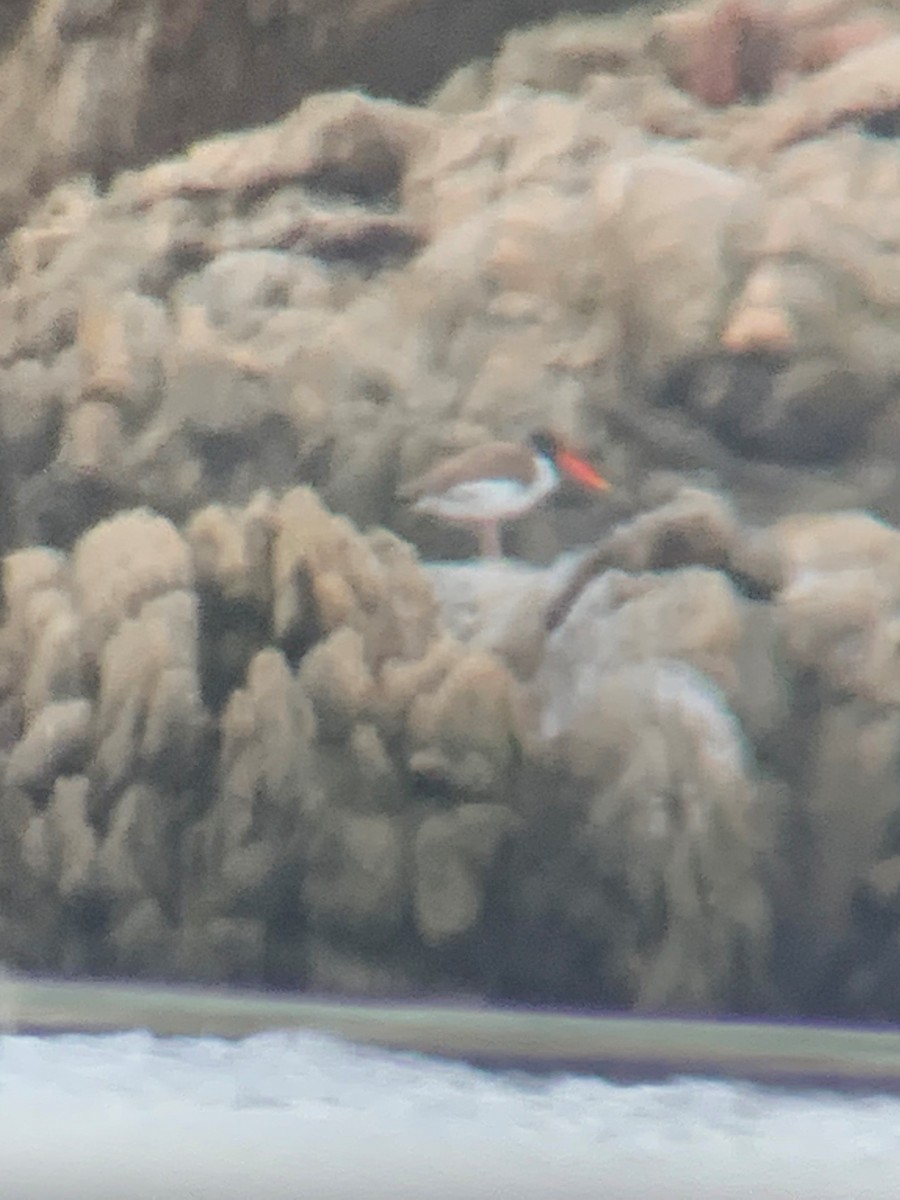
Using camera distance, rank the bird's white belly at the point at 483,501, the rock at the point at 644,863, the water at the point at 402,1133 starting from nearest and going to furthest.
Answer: the water at the point at 402,1133 < the rock at the point at 644,863 < the bird's white belly at the point at 483,501

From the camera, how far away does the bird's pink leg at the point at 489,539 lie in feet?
7.08

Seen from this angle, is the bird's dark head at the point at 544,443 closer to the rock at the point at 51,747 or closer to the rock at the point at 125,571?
the rock at the point at 125,571

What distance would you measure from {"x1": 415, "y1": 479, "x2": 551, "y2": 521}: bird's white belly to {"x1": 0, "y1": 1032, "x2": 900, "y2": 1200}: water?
2.73ft

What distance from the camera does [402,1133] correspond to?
1.85m

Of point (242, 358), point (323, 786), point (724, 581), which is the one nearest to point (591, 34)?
point (242, 358)

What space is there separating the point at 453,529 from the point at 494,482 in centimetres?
10

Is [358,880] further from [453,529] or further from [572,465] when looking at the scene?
[572,465]

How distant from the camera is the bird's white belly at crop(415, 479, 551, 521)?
2131 millimetres

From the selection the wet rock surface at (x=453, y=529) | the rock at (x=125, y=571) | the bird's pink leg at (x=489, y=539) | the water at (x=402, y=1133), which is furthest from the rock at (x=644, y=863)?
the rock at (x=125, y=571)

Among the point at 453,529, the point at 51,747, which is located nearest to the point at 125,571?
the point at 51,747

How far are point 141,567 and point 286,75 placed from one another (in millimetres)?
874

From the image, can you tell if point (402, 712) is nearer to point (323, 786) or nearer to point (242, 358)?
point (323, 786)

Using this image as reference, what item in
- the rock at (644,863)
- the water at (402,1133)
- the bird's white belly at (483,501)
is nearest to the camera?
the water at (402,1133)

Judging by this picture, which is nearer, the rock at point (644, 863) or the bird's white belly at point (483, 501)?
the rock at point (644, 863)
